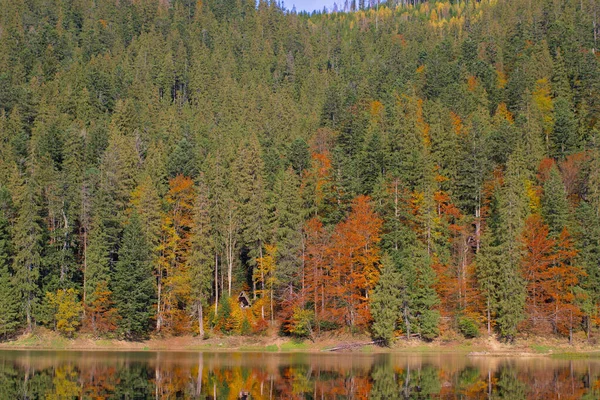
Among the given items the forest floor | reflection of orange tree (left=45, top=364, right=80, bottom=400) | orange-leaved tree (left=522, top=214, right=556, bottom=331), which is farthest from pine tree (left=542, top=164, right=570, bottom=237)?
reflection of orange tree (left=45, top=364, right=80, bottom=400)

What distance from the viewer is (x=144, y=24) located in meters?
200

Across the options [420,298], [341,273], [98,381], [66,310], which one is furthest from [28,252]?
[420,298]

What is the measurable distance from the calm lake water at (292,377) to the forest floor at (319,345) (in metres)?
6.05

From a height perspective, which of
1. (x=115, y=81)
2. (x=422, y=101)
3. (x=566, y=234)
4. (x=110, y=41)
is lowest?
(x=566, y=234)

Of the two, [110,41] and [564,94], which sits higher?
[110,41]

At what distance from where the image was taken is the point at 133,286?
264ft

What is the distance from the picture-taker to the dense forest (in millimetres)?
76875

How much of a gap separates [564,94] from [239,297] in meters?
71.6

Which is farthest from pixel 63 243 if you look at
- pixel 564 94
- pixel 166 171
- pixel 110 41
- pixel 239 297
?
→ pixel 110 41

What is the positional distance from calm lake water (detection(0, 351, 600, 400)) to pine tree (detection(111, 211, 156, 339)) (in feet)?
41.7

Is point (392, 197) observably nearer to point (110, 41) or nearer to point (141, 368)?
point (141, 368)

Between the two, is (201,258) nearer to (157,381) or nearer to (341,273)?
(341,273)

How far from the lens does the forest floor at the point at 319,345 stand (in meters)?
72.7

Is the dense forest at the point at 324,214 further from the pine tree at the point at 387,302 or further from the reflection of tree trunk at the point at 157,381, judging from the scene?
the reflection of tree trunk at the point at 157,381
